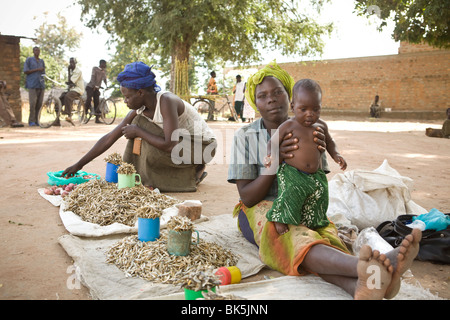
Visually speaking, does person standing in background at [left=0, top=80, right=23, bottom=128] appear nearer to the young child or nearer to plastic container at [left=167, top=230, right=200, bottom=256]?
plastic container at [left=167, top=230, right=200, bottom=256]

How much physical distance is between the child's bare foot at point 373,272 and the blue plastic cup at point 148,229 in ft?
4.31

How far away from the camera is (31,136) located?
8.88 m

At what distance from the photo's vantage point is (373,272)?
167cm

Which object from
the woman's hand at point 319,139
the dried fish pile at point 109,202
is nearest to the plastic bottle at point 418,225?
the woman's hand at point 319,139

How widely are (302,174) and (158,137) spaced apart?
2.13m

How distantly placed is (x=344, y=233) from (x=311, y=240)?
0.91m

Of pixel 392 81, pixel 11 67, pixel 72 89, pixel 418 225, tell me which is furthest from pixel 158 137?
pixel 392 81

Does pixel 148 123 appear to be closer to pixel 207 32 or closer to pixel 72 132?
pixel 72 132

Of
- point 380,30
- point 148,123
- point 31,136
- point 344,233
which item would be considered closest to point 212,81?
point 380,30

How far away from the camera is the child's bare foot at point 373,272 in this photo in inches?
65.2

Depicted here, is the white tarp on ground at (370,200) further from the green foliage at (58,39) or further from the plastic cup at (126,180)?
the green foliage at (58,39)

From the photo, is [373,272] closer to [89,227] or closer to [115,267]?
[115,267]

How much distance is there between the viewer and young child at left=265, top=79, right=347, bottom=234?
2.17 m
